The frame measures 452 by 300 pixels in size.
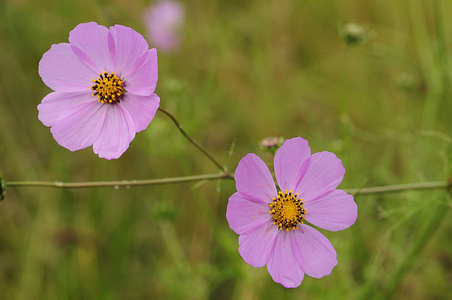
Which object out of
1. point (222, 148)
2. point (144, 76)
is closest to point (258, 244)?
point (144, 76)

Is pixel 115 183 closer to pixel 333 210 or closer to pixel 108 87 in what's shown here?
pixel 108 87

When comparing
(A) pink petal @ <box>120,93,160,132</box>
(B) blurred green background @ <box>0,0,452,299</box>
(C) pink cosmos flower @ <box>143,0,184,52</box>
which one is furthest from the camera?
(C) pink cosmos flower @ <box>143,0,184,52</box>

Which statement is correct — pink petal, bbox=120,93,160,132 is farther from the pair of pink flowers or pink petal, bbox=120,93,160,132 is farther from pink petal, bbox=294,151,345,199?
pink petal, bbox=294,151,345,199

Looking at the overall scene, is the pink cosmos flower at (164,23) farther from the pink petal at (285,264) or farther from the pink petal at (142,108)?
the pink petal at (285,264)

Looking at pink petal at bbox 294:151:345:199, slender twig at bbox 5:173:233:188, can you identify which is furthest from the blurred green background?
slender twig at bbox 5:173:233:188

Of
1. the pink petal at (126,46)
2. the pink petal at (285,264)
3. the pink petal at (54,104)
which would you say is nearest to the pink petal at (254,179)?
the pink petal at (285,264)
